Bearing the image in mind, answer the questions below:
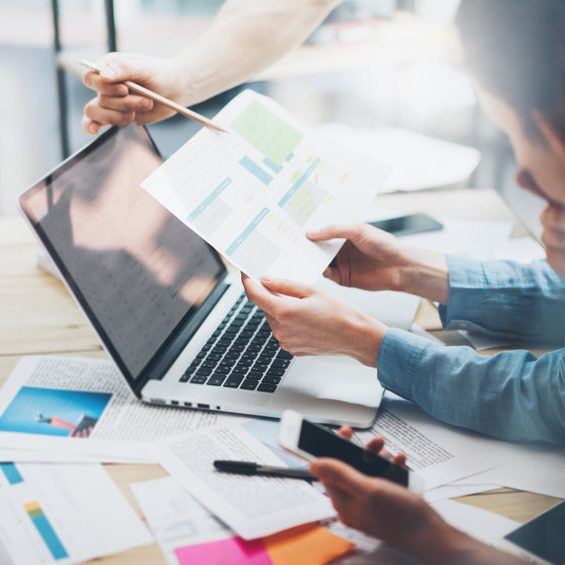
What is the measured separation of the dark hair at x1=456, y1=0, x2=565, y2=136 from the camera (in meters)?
0.62

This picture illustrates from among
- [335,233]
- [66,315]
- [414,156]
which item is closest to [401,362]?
[335,233]

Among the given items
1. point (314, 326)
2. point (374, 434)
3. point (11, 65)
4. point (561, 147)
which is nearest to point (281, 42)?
point (314, 326)

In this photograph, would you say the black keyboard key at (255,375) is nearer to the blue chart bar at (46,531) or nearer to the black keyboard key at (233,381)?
the black keyboard key at (233,381)

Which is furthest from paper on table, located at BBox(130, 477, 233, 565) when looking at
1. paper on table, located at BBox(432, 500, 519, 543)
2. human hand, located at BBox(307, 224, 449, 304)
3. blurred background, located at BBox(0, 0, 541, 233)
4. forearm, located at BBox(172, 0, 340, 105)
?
blurred background, located at BBox(0, 0, 541, 233)

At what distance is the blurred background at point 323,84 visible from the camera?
1.88 m

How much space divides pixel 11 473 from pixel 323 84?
8.29ft

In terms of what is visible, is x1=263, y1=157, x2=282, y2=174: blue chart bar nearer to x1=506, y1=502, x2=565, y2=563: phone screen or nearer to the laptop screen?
the laptop screen

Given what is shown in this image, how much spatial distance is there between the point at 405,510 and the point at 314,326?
0.29 m

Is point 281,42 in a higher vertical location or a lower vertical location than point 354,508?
higher

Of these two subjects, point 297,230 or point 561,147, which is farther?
point 297,230

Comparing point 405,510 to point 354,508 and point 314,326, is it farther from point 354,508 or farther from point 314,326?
point 314,326

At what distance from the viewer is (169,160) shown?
97 cm

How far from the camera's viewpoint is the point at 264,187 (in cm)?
105

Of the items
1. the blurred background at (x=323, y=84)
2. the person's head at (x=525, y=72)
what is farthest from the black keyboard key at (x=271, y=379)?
the blurred background at (x=323, y=84)
